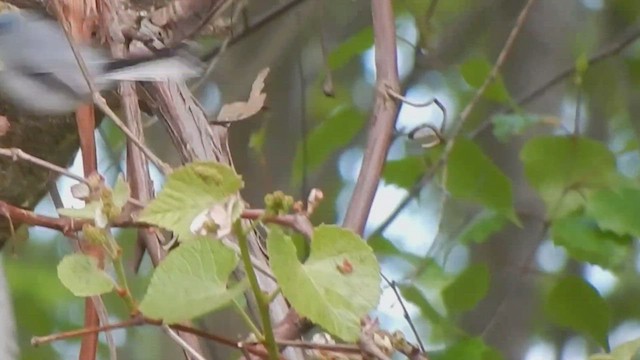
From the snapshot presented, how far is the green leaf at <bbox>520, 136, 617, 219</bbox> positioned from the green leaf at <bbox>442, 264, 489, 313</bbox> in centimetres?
8

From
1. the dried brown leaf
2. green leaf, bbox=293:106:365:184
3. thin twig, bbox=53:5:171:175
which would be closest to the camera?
thin twig, bbox=53:5:171:175

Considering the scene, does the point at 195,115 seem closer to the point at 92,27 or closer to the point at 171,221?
the point at 92,27

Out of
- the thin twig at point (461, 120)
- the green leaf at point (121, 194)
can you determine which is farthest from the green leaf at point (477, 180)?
the green leaf at point (121, 194)

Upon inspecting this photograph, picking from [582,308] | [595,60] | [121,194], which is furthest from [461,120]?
[121,194]

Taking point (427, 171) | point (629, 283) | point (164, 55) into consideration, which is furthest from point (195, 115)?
point (629, 283)

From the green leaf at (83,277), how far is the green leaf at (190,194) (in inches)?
1.3

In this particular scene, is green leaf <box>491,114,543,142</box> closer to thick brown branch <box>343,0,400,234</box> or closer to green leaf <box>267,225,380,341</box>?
thick brown branch <box>343,0,400,234</box>

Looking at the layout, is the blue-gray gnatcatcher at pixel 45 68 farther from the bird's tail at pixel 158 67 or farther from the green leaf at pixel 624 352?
the green leaf at pixel 624 352

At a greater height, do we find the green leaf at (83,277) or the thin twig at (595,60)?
the green leaf at (83,277)

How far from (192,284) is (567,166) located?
20.6 inches

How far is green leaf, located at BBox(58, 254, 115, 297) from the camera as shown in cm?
30

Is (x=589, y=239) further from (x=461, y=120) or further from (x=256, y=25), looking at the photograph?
(x=256, y=25)

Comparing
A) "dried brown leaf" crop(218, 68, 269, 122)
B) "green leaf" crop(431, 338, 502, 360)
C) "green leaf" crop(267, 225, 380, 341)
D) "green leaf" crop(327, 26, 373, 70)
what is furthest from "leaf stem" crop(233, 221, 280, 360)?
"green leaf" crop(327, 26, 373, 70)

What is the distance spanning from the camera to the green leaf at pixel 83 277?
30 cm
